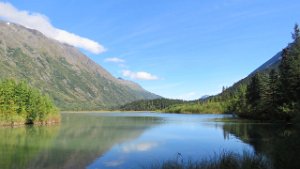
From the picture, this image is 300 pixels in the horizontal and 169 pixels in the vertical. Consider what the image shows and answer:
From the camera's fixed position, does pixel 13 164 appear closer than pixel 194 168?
No

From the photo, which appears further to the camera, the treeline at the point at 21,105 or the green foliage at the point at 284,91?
the treeline at the point at 21,105

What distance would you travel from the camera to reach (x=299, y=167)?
703 inches

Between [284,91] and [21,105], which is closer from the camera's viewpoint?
[284,91]

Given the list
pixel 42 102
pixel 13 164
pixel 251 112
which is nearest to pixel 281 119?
pixel 251 112

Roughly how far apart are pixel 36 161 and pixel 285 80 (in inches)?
2316

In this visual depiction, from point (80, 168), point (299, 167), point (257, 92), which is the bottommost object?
point (80, 168)

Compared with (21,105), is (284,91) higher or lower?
higher

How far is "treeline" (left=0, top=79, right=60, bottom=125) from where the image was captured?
85438 millimetres

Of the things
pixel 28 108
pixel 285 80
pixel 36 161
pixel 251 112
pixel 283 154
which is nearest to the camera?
pixel 283 154

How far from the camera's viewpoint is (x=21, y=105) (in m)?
90.1

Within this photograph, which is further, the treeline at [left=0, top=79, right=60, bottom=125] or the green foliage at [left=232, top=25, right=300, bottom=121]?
the treeline at [left=0, top=79, right=60, bottom=125]

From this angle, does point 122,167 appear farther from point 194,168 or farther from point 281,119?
point 281,119

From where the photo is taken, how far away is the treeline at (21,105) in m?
85.4

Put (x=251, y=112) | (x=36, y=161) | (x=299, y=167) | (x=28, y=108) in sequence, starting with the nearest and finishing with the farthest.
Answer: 1. (x=299, y=167)
2. (x=36, y=161)
3. (x=28, y=108)
4. (x=251, y=112)
